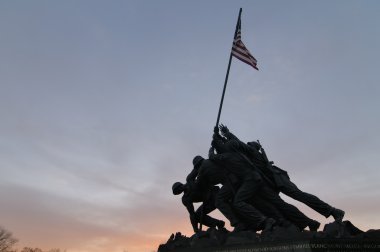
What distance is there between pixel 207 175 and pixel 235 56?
15.7 feet

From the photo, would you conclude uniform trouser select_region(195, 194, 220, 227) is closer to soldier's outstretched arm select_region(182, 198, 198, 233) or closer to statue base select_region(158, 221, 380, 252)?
soldier's outstretched arm select_region(182, 198, 198, 233)

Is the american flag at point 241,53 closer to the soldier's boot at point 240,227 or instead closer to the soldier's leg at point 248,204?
the soldier's leg at point 248,204

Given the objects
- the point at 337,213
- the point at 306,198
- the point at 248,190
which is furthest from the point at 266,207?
the point at 337,213

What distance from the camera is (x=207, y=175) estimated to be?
13742 millimetres

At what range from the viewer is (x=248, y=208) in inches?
481

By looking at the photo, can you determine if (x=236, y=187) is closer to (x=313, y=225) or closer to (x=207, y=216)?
(x=207, y=216)

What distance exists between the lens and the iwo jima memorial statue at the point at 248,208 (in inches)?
391

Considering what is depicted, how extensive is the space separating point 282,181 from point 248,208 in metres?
1.40

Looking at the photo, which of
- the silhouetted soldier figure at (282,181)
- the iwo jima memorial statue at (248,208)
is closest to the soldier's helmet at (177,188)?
the iwo jima memorial statue at (248,208)

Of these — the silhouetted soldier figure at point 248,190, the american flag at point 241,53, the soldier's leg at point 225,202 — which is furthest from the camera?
the american flag at point 241,53

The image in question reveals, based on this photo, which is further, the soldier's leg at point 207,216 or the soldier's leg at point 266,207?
the soldier's leg at point 207,216

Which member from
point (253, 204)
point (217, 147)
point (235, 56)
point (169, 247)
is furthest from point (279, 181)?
point (235, 56)

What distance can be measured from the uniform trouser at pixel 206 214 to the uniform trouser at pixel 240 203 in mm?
781

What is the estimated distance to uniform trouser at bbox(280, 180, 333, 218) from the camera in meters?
11.6
